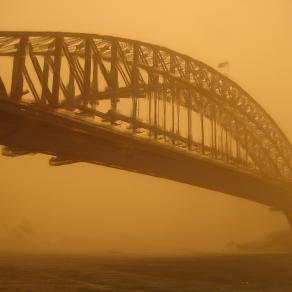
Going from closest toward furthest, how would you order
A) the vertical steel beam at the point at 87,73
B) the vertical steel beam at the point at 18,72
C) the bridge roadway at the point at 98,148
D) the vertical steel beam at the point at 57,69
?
the vertical steel beam at the point at 18,72 → the bridge roadway at the point at 98,148 → the vertical steel beam at the point at 57,69 → the vertical steel beam at the point at 87,73

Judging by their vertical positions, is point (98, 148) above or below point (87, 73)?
below

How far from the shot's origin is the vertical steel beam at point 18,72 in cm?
2936

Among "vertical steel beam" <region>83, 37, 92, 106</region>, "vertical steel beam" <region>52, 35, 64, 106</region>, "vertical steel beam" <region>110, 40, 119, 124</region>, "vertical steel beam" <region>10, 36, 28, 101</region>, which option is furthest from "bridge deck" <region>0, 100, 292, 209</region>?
"vertical steel beam" <region>110, 40, 119, 124</region>

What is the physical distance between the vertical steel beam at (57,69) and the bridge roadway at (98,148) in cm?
156

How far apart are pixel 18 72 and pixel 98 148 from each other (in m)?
7.18

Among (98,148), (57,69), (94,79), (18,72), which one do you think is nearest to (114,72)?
(94,79)

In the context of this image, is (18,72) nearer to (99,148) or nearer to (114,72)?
(99,148)

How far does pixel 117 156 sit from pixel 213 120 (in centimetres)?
2480

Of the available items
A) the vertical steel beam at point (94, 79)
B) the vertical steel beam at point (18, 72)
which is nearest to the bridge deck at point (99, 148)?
the vertical steel beam at point (18, 72)

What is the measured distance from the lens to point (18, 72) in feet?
101

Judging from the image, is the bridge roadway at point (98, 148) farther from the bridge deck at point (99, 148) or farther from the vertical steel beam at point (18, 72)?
the vertical steel beam at point (18, 72)

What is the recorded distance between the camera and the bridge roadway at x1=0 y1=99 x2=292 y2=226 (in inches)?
1167

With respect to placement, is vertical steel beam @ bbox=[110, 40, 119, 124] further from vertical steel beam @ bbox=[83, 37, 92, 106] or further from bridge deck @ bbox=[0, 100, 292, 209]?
bridge deck @ bbox=[0, 100, 292, 209]

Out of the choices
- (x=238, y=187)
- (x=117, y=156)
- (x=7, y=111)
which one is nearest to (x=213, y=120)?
(x=238, y=187)
